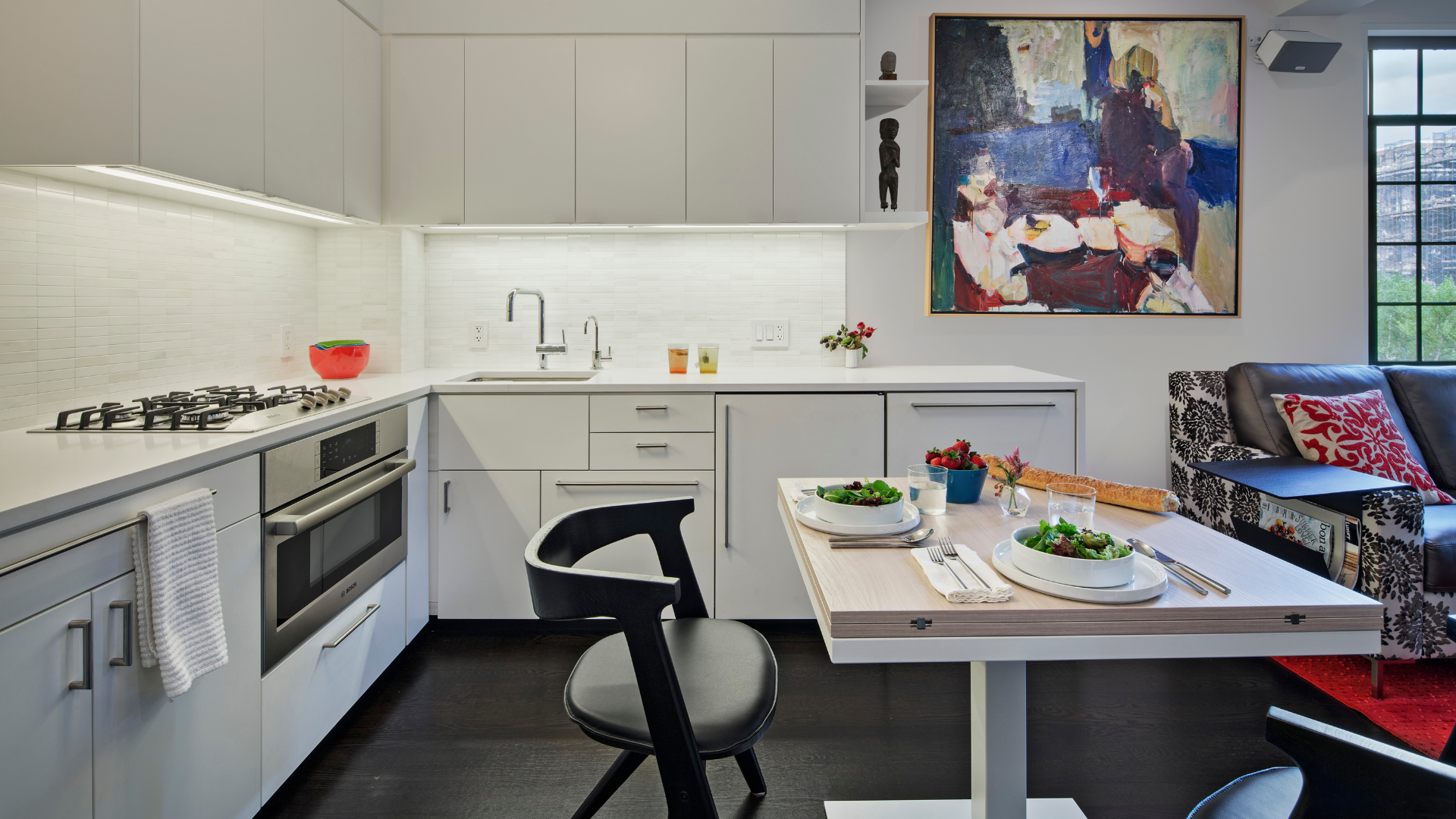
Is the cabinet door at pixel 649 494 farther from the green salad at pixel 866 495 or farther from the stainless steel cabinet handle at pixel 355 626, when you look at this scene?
the green salad at pixel 866 495

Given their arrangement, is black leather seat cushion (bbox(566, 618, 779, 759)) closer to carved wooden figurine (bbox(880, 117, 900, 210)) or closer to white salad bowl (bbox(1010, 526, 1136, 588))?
white salad bowl (bbox(1010, 526, 1136, 588))

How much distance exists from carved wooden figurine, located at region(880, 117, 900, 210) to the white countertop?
73cm

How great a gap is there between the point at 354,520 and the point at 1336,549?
116 inches

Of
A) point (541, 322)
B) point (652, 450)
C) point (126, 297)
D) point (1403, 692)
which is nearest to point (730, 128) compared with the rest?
point (541, 322)

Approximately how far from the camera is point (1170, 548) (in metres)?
1.25

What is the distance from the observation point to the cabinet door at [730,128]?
2.97m

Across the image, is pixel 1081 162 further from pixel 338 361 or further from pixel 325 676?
pixel 325 676

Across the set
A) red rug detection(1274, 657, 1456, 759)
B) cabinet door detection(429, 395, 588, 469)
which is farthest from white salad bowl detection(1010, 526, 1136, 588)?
cabinet door detection(429, 395, 588, 469)

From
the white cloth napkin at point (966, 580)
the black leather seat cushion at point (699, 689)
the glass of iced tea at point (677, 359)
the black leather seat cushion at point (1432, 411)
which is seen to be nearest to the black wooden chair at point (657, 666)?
the black leather seat cushion at point (699, 689)

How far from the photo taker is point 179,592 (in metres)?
1.36

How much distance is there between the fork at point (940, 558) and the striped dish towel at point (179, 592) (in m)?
1.29

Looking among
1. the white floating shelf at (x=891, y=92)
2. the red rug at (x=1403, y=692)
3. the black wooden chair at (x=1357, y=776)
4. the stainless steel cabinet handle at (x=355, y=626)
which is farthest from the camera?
the white floating shelf at (x=891, y=92)

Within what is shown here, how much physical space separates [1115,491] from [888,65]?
2280mm

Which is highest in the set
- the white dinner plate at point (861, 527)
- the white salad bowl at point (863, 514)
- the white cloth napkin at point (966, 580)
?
the white salad bowl at point (863, 514)
